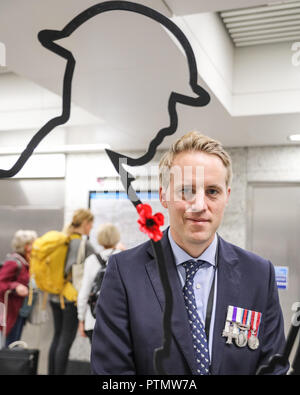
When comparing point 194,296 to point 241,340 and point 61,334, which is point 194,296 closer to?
point 241,340

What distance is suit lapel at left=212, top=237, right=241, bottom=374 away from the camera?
0.83 meters

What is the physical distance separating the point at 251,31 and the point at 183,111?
1.51 feet

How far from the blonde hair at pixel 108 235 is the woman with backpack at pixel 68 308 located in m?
0.03

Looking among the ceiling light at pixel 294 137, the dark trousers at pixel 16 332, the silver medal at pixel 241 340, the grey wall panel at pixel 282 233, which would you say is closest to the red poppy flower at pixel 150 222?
the silver medal at pixel 241 340

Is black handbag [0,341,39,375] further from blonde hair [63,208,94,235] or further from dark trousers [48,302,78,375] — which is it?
blonde hair [63,208,94,235]

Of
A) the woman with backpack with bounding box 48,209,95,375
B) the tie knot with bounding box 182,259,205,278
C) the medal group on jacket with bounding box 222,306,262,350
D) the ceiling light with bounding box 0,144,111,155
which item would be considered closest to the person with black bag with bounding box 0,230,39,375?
the woman with backpack with bounding box 48,209,95,375

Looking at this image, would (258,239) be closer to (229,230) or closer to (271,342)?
(229,230)

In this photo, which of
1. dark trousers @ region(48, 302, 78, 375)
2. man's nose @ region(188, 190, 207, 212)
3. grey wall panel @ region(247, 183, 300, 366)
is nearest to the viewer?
man's nose @ region(188, 190, 207, 212)

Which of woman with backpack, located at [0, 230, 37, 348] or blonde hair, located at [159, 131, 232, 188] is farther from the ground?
blonde hair, located at [159, 131, 232, 188]

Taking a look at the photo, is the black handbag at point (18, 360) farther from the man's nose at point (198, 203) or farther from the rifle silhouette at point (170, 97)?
the man's nose at point (198, 203)

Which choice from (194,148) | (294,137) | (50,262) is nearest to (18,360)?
(50,262)

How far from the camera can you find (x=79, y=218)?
111cm

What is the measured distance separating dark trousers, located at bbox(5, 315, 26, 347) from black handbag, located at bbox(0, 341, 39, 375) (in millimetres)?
26

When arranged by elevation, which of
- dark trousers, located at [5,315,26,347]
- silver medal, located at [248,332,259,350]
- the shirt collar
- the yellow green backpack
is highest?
the shirt collar
